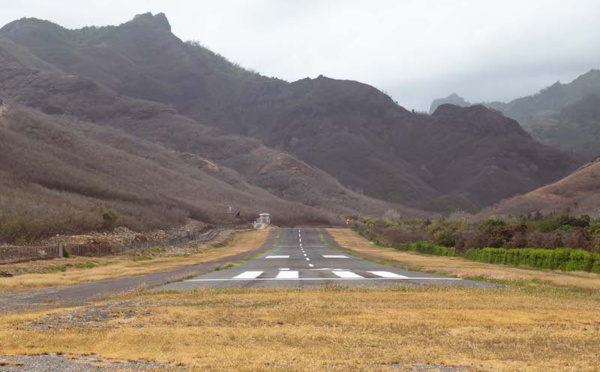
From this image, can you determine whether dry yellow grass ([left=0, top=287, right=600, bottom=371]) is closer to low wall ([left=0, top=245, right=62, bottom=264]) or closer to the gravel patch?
the gravel patch

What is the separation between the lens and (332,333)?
38.3 ft

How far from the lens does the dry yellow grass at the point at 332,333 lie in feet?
30.9

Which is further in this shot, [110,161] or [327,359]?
[110,161]

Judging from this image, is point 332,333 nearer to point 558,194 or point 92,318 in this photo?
point 92,318

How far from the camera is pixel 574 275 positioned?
27094mm

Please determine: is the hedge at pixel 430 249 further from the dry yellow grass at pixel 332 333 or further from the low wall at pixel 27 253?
the dry yellow grass at pixel 332 333

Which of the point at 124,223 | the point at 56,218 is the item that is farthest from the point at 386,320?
the point at 124,223

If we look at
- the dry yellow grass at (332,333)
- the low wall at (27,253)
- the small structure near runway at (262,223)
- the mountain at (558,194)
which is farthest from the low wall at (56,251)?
the mountain at (558,194)

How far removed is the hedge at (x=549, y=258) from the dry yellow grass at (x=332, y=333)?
12846 mm

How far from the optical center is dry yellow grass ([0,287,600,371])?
9406 millimetres

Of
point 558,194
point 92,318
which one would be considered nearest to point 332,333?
point 92,318

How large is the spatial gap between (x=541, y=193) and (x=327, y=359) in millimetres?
154731

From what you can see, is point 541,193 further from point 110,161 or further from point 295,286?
point 295,286

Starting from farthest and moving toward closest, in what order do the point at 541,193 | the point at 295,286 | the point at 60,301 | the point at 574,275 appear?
the point at 541,193 < the point at 574,275 < the point at 295,286 < the point at 60,301
